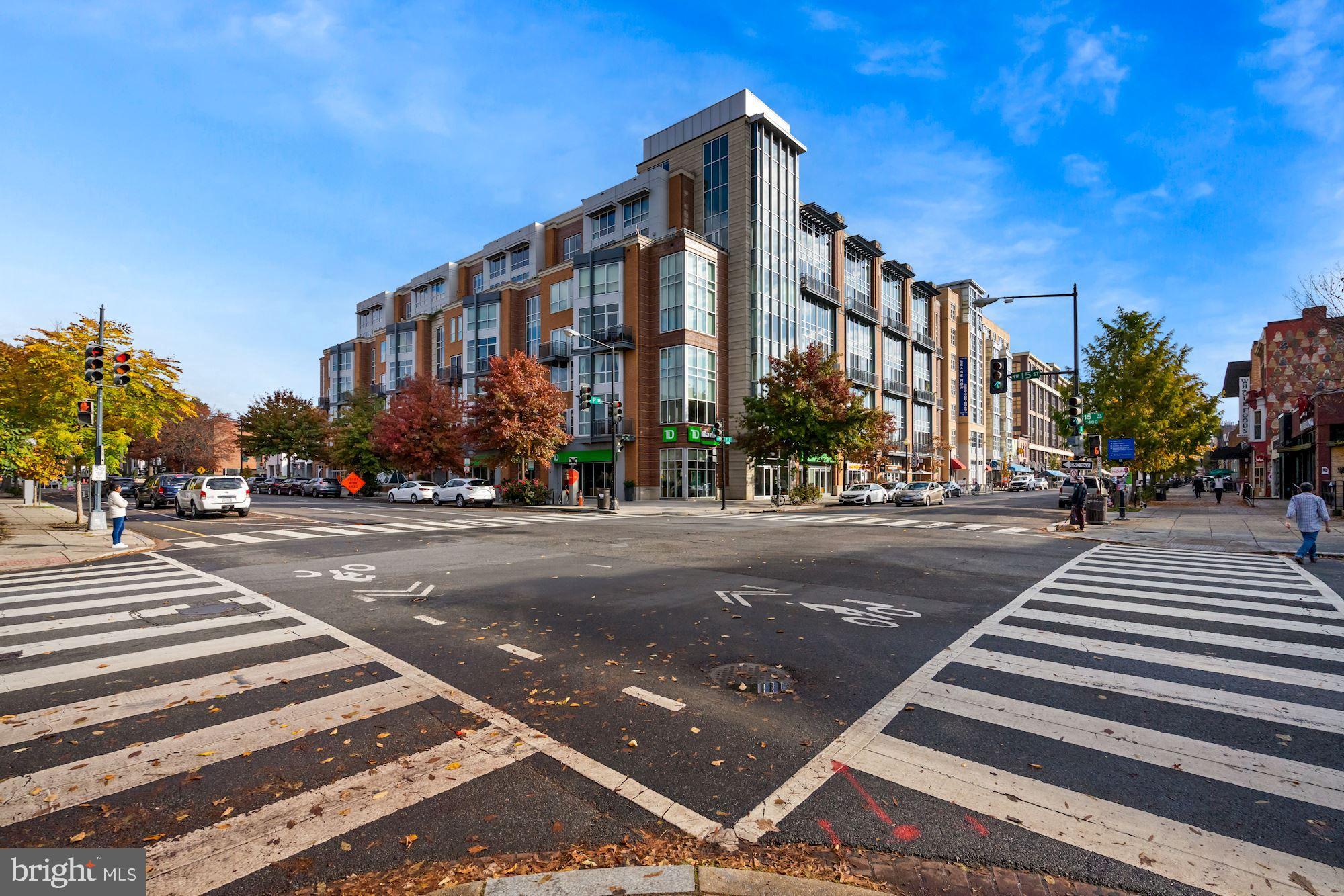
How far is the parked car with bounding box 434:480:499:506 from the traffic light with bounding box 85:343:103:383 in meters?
19.5

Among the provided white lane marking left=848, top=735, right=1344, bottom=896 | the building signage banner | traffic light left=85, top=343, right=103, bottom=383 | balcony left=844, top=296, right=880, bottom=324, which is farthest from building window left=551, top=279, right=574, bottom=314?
the building signage banner

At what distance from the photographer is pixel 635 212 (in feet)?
152

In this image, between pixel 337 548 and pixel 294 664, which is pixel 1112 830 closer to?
pixel 294 664

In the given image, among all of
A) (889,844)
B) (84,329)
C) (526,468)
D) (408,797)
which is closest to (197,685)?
(408,797)

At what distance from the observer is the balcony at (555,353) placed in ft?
152

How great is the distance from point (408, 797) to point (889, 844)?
263 centimetres

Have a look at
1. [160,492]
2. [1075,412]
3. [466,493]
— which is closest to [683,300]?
[466,493]

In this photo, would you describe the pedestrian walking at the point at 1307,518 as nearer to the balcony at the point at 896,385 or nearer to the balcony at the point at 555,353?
the balcony at the point at 555,353

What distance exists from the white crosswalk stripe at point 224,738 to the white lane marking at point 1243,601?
29.6 ft

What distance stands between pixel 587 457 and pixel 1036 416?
104m

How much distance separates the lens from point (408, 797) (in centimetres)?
352

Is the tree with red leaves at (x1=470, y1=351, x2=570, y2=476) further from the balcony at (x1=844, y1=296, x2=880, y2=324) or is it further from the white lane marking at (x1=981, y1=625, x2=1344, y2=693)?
the balcony at (x1=844, y1=296, x2=880, y2=324)

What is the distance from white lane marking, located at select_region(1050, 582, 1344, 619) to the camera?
8312 mm

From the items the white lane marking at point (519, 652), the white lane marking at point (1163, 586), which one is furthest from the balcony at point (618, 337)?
the white lane marking at point (519, 652)
